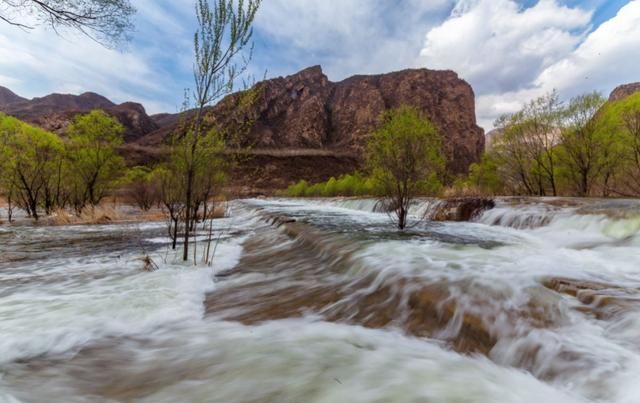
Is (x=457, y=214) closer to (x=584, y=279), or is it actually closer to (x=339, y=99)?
(x=584, y=279)

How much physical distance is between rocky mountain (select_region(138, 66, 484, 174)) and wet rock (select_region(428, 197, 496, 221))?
349ft

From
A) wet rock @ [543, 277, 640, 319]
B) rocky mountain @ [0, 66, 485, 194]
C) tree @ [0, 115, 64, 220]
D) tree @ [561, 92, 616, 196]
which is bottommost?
wet rock @ [543, 277, 640, 319]

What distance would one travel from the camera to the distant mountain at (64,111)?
110562 mm

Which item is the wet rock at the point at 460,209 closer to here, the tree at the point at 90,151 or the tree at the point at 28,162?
the tree at the point at 90,151

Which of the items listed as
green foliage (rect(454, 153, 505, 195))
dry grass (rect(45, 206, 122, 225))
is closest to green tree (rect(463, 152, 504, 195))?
green foliage (rect(454, 153, 505, 195))

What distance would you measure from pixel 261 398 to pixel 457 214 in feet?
39.5

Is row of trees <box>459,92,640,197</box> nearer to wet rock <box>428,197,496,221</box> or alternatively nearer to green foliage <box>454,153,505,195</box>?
green foliage <box>454,153,505,195</box>

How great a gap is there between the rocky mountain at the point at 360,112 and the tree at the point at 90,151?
97.3 m

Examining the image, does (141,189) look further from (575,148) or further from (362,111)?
(362,111)

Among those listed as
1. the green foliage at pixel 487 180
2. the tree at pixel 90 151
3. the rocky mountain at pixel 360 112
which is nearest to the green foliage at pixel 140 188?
the tree at pixel 90 151

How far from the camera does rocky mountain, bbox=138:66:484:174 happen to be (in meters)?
121

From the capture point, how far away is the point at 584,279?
11.5 feet

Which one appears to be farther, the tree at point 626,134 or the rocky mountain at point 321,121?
the rocky mountain at point 321,121

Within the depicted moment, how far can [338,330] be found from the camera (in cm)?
269
